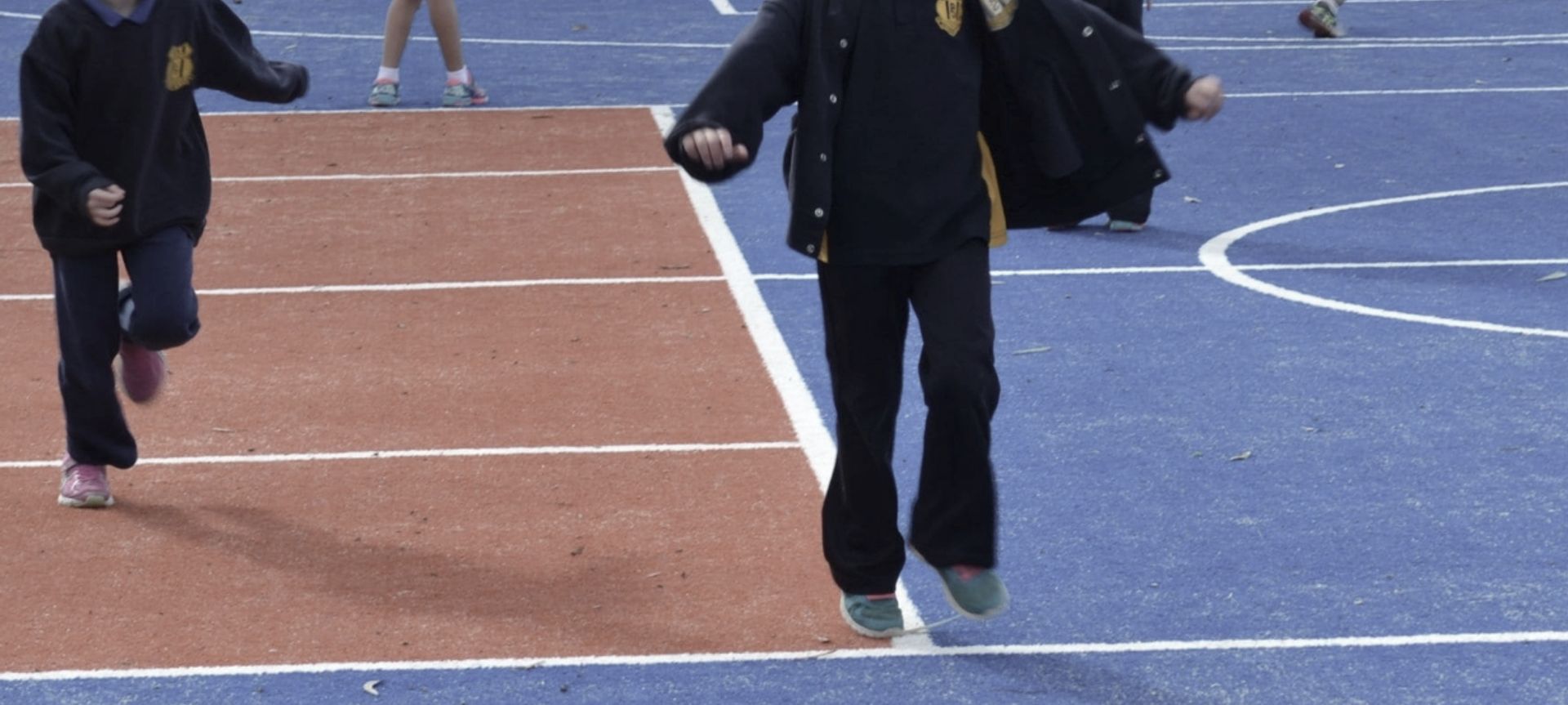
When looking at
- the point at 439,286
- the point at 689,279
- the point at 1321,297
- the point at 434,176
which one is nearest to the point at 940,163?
the point at 1321,297

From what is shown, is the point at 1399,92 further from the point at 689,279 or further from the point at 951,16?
the point at 951,16

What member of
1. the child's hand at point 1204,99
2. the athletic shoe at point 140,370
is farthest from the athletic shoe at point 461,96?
the child's hand at point 1204,99

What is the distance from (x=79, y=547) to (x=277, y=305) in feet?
10.1

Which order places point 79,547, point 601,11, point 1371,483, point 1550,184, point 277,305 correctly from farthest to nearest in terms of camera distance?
point 601,11
point 1550,184
point 277,305
point 1371,483
point 79,547

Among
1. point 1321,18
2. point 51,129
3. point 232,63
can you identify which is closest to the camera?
point 51,129

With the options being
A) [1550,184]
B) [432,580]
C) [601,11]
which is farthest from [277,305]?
[601,11]

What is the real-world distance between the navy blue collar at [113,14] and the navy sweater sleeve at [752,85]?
6.54 ft

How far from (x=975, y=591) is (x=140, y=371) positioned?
9.14 feet

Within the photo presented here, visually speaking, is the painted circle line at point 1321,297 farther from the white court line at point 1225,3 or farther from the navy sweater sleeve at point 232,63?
the white court line at point 1225,3

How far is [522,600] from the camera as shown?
Result: 207 inches

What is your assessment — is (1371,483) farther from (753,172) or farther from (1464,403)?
(753,172)

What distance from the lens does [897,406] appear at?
4.89 meters

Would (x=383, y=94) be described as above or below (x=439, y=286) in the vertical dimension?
below

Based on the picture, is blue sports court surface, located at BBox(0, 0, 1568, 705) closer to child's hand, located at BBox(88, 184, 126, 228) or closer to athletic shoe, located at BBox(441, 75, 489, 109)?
child's hand, located at BBox(88, 184, 126, 228)
